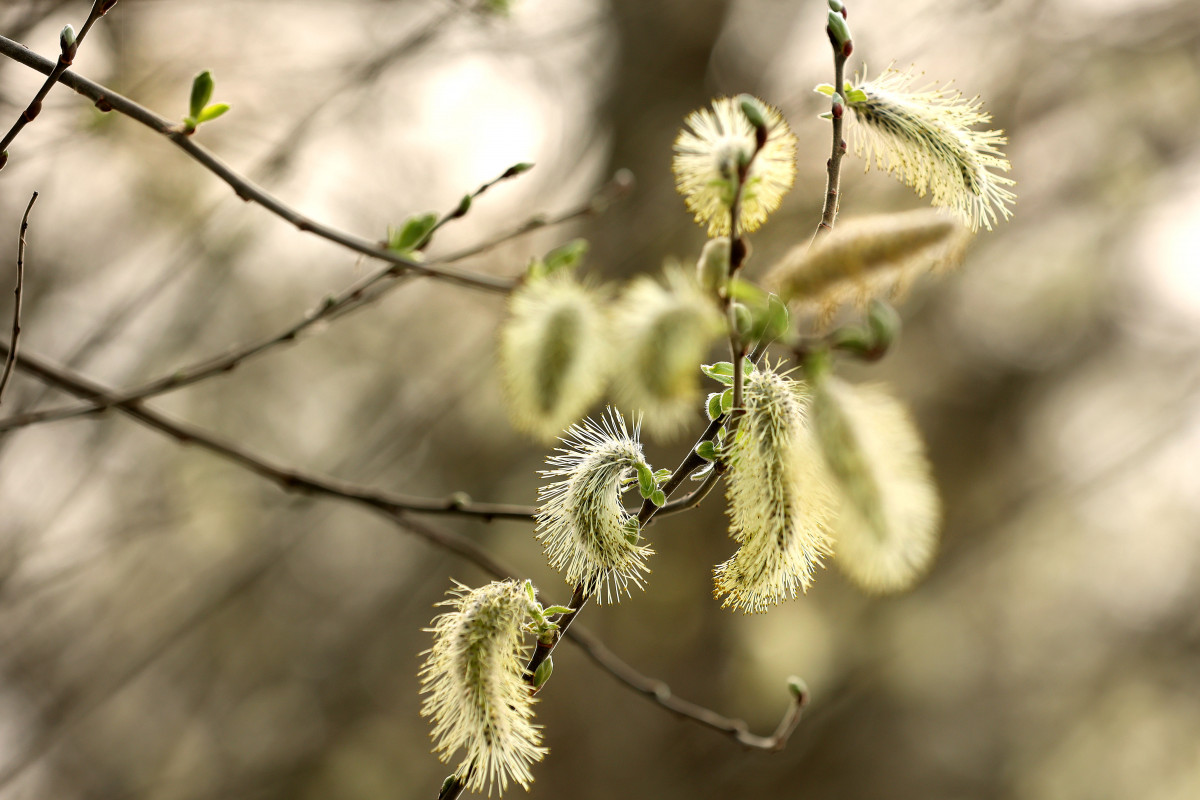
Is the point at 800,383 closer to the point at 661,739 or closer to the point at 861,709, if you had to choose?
the point at 661,739

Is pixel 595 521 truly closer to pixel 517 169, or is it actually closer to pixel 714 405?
pixel 714 405

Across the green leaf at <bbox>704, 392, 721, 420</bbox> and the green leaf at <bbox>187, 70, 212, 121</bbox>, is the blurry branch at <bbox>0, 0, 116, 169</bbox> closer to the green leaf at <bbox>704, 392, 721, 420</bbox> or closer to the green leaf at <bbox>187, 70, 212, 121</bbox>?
the green leaf at <bbox>187, 70, 212, 121</bbox>

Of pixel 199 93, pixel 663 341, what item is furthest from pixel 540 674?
pixel 199 93

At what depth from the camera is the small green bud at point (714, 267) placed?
0.42 metres

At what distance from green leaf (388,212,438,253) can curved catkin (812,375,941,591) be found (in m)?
0.39

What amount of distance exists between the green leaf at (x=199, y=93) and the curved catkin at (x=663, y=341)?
14.6 inches

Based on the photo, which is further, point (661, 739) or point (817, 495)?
point (661, 739)

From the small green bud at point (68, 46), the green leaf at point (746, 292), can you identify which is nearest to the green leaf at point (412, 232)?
the small green bud at point (68, 46)

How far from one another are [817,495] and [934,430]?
2258 millimetres

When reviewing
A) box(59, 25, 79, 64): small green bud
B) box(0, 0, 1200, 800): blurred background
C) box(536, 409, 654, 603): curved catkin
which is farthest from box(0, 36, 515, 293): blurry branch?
box(0, 0, 1200, 800): blurred background

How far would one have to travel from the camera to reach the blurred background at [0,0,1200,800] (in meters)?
1.62

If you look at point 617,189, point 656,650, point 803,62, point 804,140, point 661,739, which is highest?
point 803,62

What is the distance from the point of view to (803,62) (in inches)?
72.3

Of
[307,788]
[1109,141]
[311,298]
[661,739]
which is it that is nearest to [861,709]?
[661,739]
